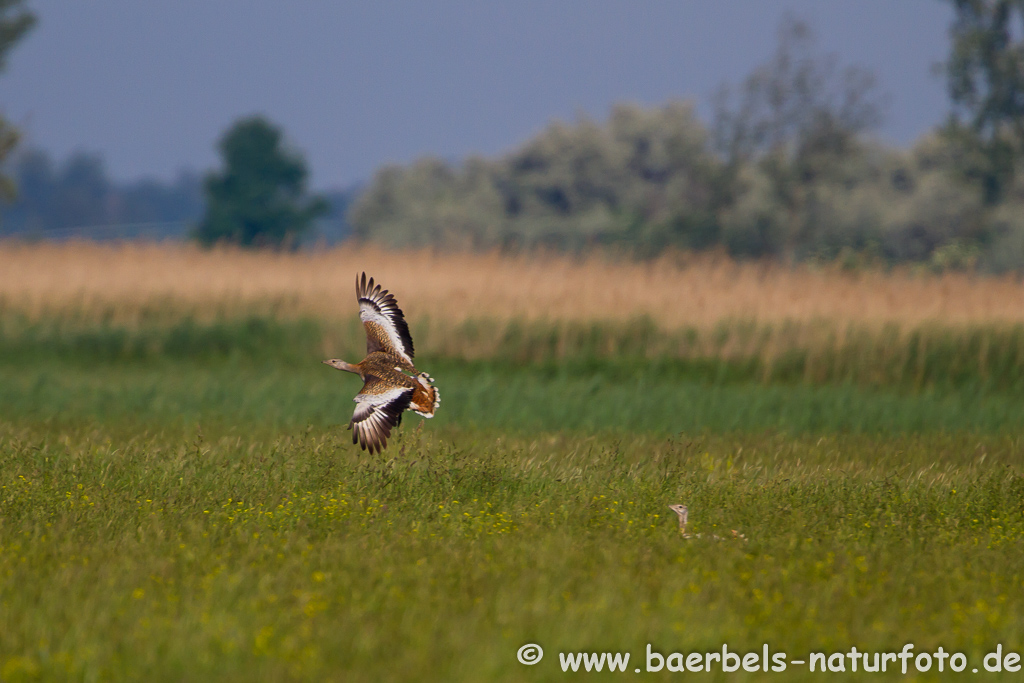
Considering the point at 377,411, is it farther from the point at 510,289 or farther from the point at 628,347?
the point at 510,289

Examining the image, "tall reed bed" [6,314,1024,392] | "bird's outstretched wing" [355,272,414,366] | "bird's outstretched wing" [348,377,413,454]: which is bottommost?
"tall reed bed" [6,314,1024,392]

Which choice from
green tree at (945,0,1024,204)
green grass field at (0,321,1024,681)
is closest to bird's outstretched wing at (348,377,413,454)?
green grass field at (0,321,1024,681)

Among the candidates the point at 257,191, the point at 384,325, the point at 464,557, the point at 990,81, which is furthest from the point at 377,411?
the point at 257,191

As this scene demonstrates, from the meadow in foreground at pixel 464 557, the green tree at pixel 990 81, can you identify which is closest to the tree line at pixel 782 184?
the green tree at pixel 990 81

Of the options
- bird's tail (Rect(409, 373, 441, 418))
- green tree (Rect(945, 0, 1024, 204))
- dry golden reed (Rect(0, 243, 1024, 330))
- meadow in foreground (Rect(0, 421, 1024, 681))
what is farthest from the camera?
green tree (Rect(945, 0, 1024, 204))

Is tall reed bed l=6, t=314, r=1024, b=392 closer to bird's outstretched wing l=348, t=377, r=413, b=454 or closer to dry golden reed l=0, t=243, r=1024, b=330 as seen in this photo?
dry golden reed l=0, t=243, r=1024, b=330

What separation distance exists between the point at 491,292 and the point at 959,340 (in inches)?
298

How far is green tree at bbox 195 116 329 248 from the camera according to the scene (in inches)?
2110

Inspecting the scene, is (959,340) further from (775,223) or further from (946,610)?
(775,223)

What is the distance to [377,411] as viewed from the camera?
7.35m

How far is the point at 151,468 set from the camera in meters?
8.31

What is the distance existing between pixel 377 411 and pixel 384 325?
0.78 meters

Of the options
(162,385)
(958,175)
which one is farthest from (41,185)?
(162,385)

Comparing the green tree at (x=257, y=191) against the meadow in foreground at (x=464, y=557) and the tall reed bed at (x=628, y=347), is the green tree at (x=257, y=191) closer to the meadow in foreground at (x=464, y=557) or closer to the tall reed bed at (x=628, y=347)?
the tall reed bed at (x=628, y=347)
